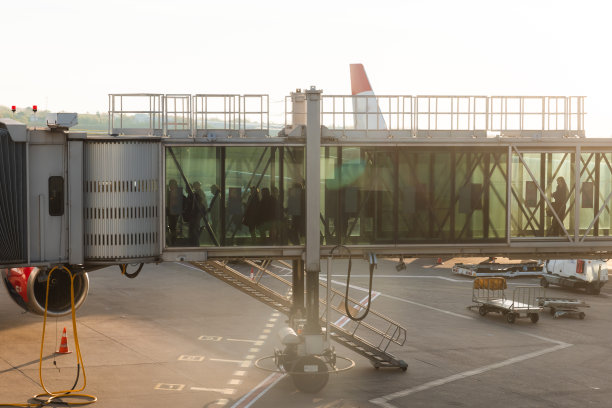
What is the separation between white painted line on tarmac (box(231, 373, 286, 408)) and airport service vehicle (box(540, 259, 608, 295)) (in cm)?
3093

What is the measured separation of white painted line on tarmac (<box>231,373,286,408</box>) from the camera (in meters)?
34.1

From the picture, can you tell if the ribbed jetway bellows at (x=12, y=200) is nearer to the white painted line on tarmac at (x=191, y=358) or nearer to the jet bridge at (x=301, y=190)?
the jet bridge at (x=301, y=190)

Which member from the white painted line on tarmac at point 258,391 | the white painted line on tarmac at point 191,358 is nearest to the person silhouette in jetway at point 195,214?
the white painted line on tarmac at point 258,391

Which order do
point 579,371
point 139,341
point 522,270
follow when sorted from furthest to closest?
1. point 522,270
2. point 139,341
3. point 579,371

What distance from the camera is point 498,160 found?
35906 millimetres

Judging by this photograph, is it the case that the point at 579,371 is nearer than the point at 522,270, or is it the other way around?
the point at 579,371

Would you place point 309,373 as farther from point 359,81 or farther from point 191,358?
point 359,81

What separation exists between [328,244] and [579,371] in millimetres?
14319

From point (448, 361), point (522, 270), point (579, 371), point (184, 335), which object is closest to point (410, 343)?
point (448, 361)

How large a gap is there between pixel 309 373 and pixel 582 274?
33.2 m

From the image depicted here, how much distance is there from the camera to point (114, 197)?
32375mm

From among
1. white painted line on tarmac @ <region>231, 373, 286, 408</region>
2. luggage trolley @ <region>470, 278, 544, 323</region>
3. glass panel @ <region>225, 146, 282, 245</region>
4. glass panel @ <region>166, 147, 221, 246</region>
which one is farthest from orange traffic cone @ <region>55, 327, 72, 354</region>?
luggage trolley @ <region>470, 278, 544, 323</region>

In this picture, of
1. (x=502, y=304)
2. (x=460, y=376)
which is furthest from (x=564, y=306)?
(x=460, y=376)

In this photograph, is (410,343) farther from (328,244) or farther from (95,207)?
(95,207)
